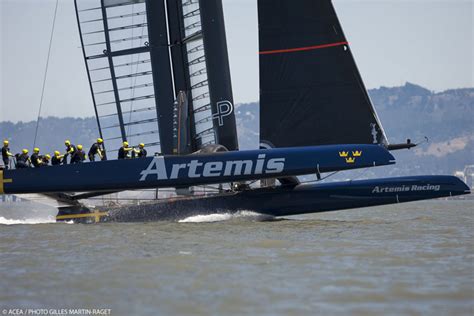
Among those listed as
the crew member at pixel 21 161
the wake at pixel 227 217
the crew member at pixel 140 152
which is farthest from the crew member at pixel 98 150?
the wake at pixel 227 217

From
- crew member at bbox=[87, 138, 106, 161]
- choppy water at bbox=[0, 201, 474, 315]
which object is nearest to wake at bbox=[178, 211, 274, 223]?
choppy water at bbox=[0, 201, 474, 315]

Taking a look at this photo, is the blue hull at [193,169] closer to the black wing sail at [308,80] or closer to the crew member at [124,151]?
the black wing sail at [308,80]

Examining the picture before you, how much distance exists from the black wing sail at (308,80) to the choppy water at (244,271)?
8.06 feet

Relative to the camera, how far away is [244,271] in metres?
8.35

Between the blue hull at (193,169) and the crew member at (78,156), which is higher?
the crew member at (78,156)

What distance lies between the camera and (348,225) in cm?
1423

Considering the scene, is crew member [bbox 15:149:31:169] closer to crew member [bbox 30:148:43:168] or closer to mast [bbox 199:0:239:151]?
crew member [bbox 30:148:43:168]

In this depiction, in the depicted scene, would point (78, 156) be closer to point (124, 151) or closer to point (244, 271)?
point (124, 151)

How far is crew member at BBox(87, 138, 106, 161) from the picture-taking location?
1572cm

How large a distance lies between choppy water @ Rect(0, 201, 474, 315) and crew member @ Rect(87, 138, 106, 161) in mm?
2886

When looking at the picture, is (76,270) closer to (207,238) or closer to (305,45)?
(207,238)

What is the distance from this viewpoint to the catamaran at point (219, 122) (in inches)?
572

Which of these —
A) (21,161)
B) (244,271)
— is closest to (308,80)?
(21,161)

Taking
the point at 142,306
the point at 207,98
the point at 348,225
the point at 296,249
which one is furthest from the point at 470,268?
the point at 207,98
